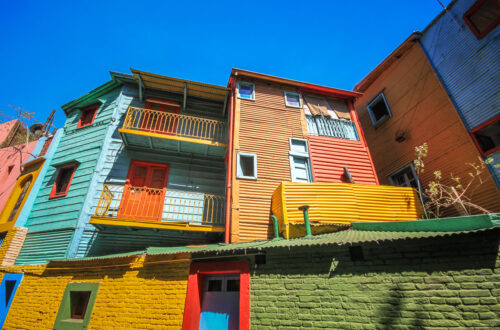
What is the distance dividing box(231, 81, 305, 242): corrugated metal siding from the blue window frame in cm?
712

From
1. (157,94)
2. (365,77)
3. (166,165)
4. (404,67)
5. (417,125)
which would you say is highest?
(365,77)

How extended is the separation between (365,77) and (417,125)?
476 cm

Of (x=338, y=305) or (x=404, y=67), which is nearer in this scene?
(x=338, y=305)

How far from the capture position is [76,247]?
751 centimetres

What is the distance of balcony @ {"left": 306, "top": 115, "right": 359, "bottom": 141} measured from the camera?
1012cm

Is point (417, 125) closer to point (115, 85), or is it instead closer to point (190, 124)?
point (190, 124)

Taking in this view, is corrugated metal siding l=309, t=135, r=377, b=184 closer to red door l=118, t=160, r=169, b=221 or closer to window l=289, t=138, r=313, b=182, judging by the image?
window l=289, t=138, r=313, b=182

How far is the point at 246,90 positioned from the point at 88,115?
27.2ft

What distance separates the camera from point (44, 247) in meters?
7.86

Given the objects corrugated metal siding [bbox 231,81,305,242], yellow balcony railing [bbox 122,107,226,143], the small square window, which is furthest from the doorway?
yellow balcony railing [bbox 122,107,226,143]

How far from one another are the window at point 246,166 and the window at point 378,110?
26.6ft

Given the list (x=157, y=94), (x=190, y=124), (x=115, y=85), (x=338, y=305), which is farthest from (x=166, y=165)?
(x=338, y=305)

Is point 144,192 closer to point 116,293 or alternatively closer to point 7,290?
point 116,293

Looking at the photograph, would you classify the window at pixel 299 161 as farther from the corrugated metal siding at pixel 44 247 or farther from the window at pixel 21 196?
the window at pixel 21 196
